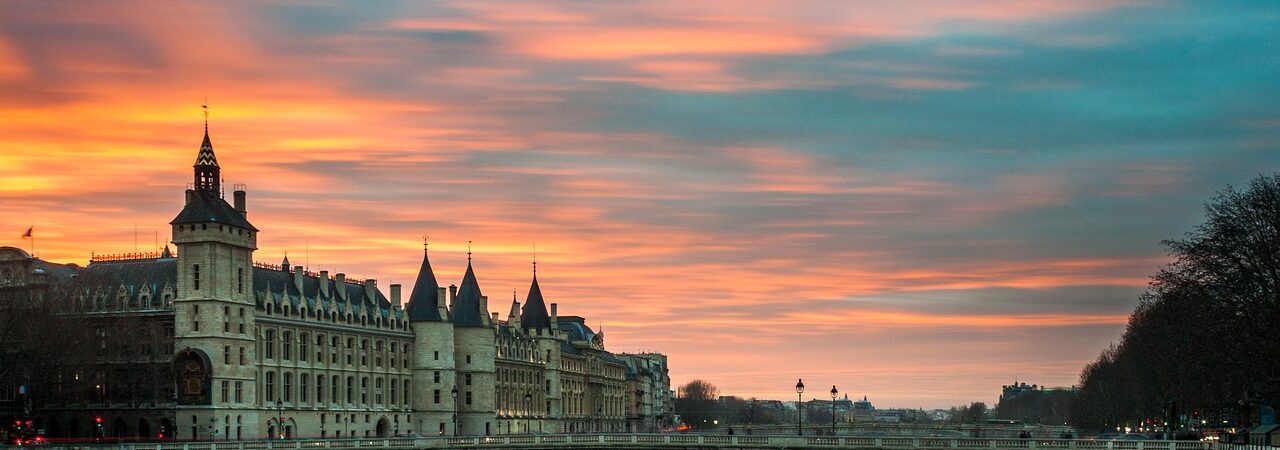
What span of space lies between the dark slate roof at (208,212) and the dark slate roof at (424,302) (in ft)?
115

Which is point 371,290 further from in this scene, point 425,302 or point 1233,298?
point 1233,298

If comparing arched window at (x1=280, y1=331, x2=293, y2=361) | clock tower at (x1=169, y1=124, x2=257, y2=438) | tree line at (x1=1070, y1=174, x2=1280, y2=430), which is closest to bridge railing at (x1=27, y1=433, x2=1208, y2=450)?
tree line at (x1=1070, y1=174, x2=1280, y2=430)

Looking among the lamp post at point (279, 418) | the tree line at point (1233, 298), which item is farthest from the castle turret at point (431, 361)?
the tree line at point (1233, 298)

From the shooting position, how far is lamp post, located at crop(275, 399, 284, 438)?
140 meters

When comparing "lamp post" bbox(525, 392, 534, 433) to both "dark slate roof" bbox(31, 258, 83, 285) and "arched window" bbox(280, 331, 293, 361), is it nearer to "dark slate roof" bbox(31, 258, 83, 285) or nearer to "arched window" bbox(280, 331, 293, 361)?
"arched window" bbox(280, 331, 293, 361)

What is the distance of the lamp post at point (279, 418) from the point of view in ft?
460

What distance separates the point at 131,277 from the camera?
143m

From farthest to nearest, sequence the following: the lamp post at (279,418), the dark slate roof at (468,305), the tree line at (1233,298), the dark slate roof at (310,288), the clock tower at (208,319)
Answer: the dark slate roof at (468,305) → the dark slate roof at (310,288) → the lamp post at (279,418) → the clock tower at (208,319) → the tree line at (1233,298)

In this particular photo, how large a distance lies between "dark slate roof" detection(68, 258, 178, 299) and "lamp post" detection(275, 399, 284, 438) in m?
13.2

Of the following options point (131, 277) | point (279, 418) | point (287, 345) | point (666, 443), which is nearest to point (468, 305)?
point (287, 345)

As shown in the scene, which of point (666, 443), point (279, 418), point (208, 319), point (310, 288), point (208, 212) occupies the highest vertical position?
point (208, 212)

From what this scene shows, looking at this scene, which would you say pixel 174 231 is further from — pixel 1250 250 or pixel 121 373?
pixel 1250 250

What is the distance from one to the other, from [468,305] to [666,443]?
72.1 meters

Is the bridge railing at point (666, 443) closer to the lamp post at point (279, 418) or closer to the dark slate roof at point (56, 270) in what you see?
the lamp post at point (279, 418)
